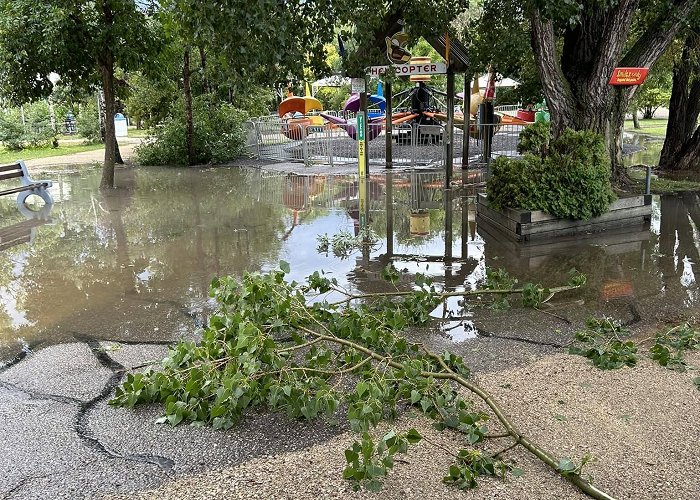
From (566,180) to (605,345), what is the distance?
4861 millimetres

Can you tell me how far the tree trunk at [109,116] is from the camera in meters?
14.6

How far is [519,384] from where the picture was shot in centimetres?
455

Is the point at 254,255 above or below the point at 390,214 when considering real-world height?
below

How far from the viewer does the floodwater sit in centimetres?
641

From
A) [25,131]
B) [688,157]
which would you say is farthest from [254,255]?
[25,131]

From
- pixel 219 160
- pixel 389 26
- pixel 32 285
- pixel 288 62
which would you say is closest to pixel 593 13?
pixel 389 26

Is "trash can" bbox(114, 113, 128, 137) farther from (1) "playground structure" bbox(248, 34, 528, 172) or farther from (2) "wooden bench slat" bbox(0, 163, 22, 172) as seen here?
(2) "wooden bench slat" bbox(0, 163, 22, 172)

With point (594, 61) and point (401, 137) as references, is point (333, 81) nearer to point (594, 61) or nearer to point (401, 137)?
point (401, 137)

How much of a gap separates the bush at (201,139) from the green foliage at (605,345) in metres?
16.9

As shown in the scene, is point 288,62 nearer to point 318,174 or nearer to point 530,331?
point 530,331

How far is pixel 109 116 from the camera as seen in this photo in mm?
15336

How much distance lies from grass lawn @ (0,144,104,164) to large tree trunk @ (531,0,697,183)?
1816cm

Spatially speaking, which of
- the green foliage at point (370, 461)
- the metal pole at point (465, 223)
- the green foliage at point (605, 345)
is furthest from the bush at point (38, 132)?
the green foliage at point (370, 461)

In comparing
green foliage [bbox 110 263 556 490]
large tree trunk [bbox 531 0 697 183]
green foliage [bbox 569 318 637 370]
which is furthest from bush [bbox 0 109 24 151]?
green foliage [bbox 569 318 637 370]
